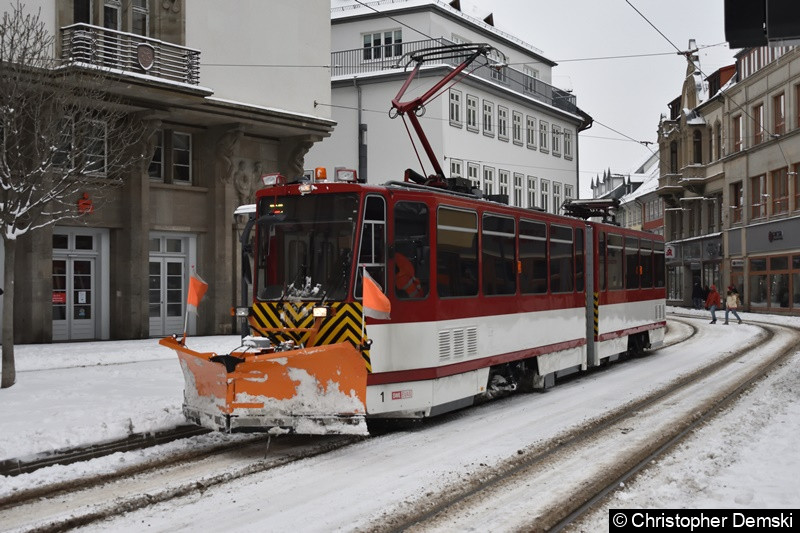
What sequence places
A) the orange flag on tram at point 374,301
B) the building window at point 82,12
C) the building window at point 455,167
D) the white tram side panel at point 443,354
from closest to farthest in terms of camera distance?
the orange flag on tram at point 374,301 < the white tram side panel at point 443,354 < the building window at point 82,12 < the building window at point 455,167

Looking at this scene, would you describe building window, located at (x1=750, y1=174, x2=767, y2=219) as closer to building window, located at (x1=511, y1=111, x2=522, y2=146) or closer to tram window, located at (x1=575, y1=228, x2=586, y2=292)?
building window, located at (x1=511, y1=111, x2=522, y2=146)

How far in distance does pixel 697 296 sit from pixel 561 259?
142 feet

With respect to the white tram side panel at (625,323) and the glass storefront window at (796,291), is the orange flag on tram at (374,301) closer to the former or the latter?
the white tram side panel at (625,323)

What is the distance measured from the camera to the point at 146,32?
1013 inches

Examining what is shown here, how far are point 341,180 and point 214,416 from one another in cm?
317

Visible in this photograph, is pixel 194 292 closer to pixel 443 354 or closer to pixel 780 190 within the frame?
pixel 443 354

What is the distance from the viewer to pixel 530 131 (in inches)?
1902

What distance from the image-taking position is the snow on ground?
7293 mm

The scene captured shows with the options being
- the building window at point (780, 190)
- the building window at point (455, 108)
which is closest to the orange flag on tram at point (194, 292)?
the building window at point (455, 108)

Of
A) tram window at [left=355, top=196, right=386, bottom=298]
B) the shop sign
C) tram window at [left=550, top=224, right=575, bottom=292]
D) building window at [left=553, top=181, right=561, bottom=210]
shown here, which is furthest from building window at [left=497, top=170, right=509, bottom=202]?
tram window at [left=355, top=196, right=386, bottom=298]

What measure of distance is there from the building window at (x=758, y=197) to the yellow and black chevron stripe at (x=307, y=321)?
1656 inches

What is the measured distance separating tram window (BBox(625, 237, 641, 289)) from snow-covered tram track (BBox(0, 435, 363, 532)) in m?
10.6

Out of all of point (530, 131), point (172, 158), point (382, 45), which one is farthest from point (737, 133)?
point (172, 158)

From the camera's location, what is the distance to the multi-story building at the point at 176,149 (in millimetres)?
23203
